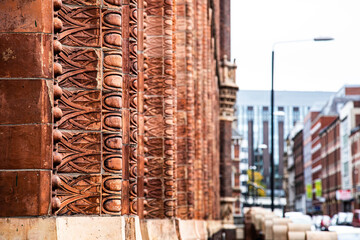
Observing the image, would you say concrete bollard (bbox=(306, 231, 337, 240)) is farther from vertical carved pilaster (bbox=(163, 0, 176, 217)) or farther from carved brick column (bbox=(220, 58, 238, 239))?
carved brick column (bbox=(220, 58, 238, 239))

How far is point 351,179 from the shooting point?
382ft

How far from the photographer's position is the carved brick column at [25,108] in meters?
5.81

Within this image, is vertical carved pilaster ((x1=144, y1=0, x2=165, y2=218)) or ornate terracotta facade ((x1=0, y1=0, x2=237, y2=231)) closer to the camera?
ornate terracotta facade ((x1=0, y1=0, x2=237, y2=231))

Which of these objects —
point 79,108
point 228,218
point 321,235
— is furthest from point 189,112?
point 228,218

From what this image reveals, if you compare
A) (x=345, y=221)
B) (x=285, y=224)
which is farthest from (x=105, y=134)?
(x=345, y=221)

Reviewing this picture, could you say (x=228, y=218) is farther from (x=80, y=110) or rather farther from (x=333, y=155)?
(x=333, y=155)

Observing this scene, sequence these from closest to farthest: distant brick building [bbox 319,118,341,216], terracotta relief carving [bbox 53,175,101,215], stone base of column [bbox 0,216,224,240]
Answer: stone base of column [bbox 0,216,224,240] < terracotta relief carving [bbox 53,175,101,215] < distant brick building [bbox 319,118,341,216]

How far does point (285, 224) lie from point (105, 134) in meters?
16.0

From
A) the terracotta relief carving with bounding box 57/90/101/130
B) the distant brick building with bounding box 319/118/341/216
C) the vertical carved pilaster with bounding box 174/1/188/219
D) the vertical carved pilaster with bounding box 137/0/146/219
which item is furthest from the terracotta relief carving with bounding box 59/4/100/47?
the distant brick building with bounding box 319/118/341/216

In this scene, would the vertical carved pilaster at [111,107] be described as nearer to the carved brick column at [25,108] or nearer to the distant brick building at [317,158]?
the carved brick column at [25,108]

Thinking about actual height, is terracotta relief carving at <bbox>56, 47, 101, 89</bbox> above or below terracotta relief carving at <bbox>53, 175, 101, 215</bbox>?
above

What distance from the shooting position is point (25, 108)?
5.86 m

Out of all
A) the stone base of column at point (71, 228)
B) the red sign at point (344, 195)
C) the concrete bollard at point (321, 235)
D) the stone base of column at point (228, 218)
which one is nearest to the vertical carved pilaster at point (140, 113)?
the stone base of column at point (71, 228)

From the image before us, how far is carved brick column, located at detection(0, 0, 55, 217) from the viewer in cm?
581
